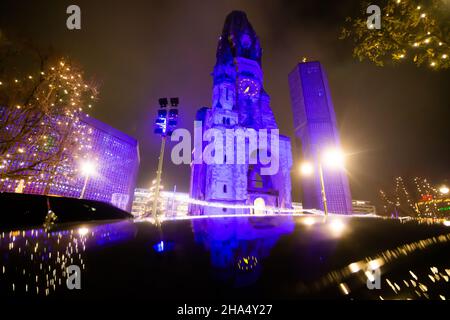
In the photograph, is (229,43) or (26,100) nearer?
(26,100)

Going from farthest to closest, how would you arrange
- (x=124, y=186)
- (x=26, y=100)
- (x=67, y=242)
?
(x=124, y=186), (x=26, y=100), (x=67, y=242)

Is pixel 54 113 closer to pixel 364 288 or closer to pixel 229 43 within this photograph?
pixel 364 288

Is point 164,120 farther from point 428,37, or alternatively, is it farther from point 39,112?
point 428,37

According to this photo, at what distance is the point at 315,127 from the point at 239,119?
39.9 m

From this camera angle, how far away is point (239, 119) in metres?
35.9

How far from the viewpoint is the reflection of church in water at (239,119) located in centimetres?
3012

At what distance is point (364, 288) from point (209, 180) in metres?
29.9

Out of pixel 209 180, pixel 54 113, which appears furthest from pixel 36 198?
pixel 209 180

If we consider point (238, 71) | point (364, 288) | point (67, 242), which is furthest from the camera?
point (238, 71)

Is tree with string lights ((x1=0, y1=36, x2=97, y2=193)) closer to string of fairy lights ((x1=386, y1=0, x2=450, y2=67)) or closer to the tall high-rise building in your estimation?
string of fairy lights ((x1=386, y1=0, x2=450, y2=67))
